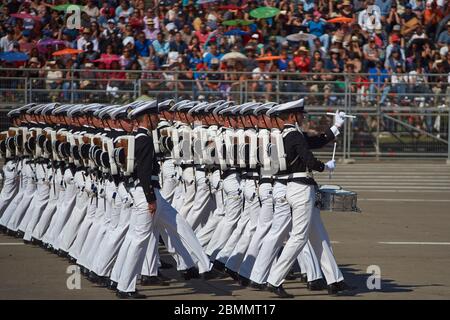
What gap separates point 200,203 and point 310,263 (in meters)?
2.34

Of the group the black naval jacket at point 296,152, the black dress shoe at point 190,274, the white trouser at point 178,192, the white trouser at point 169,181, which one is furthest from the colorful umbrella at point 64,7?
the black naval jacket at point 296,152

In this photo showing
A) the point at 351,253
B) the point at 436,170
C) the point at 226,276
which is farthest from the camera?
the point at 436,170

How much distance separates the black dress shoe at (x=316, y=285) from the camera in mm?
11914

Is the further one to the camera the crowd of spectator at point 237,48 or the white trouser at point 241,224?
the crowd of spectator at point 237,48

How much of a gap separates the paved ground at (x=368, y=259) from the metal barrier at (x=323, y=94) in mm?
2855

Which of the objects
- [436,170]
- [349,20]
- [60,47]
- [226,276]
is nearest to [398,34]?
[349,20]

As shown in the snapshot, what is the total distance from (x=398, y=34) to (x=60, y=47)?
8.11 metres

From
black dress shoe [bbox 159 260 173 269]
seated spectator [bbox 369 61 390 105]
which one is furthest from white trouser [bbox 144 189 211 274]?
seated spectator [bbox 369 61 390 105]

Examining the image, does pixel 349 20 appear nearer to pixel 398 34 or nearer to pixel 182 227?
pixel 398 34

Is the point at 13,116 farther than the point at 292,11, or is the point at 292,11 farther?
the point at 292,11

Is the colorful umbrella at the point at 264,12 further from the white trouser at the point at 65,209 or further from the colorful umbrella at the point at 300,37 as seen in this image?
the white trouser at the point at 65,209

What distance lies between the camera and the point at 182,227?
39.7 ft

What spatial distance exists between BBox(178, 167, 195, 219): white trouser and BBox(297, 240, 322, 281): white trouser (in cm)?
232

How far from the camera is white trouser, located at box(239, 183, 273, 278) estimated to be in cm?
1206
